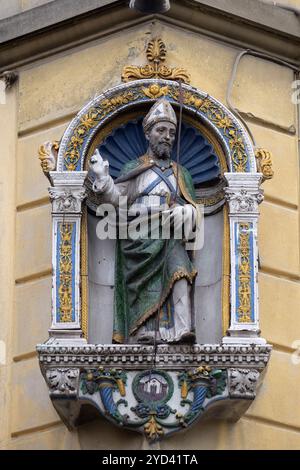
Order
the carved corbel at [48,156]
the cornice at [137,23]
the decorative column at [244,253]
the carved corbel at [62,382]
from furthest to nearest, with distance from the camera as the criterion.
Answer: the cornice at [137,23] → the carved corbel at [48,156] → the decorative column at [244,253] → the carved corbel at [62,382]

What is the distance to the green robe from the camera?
41.3 feet

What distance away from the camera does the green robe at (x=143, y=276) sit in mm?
12602

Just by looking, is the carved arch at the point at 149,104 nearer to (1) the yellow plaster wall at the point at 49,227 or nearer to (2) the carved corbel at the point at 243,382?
(1) the yellow plaster wall at the point at 49,227

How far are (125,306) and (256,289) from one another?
0.72 metres

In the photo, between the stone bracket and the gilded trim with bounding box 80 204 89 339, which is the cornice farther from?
the stone bracket

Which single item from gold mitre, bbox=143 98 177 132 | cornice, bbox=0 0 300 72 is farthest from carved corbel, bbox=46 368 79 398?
cornice, bbox=0 0 300 72

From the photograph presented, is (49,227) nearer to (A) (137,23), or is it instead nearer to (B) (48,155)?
(B) (48,155)

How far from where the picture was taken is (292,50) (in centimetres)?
1357

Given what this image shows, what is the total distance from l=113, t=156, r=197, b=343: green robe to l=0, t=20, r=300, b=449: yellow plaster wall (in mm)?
478

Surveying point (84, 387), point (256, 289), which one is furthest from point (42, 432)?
point (256, 289)

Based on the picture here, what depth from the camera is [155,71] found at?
13211mm

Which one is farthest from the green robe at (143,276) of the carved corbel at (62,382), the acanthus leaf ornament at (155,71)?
the acanthus leaf ornament at (155,71)

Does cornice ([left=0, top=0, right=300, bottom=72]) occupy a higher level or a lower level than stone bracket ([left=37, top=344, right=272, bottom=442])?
higher
